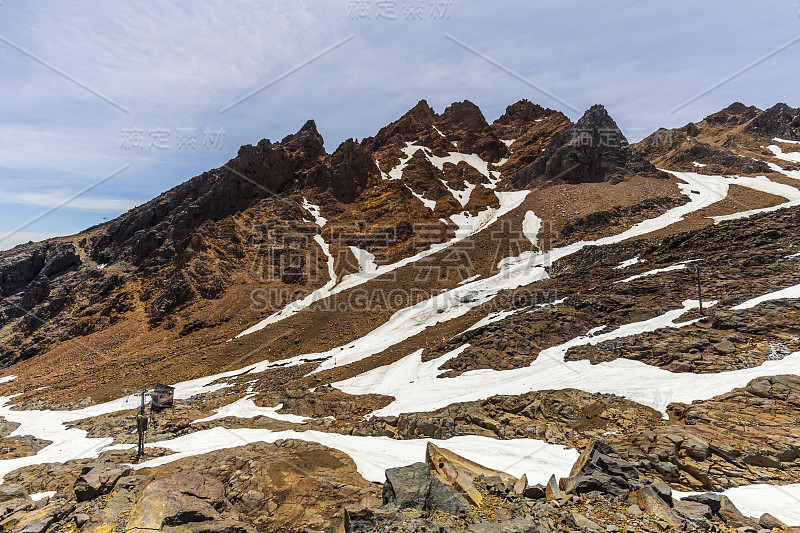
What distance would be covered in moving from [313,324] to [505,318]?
2419 cm

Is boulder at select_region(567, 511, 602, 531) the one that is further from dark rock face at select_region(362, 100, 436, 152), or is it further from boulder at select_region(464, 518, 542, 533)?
dark rock face at select_region(362, 100, 436, 152)

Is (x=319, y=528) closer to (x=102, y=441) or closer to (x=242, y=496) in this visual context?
(x=242, y=496)

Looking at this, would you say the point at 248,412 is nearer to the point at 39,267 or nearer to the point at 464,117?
the point at 39,267

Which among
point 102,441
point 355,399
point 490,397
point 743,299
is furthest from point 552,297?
point 102,441

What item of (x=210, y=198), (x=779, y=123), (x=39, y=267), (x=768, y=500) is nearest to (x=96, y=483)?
(x=768, y=500)

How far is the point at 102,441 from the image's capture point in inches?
784

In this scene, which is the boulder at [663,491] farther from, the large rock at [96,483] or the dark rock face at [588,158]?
the dark rock face at [588,158]

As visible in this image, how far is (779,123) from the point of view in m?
90.6

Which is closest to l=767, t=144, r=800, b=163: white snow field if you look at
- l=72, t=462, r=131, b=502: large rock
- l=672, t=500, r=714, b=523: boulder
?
l=672, t=500, r=714, b=523: boulder

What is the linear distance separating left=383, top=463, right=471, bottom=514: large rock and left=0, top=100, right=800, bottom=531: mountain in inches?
2.3

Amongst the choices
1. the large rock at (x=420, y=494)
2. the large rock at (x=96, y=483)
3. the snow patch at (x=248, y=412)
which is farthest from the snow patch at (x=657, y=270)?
the large rock at (x=96, y=483)

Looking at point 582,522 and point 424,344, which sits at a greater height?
point 582,522

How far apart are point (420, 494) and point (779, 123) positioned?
134 m

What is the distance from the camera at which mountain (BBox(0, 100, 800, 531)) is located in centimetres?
930
